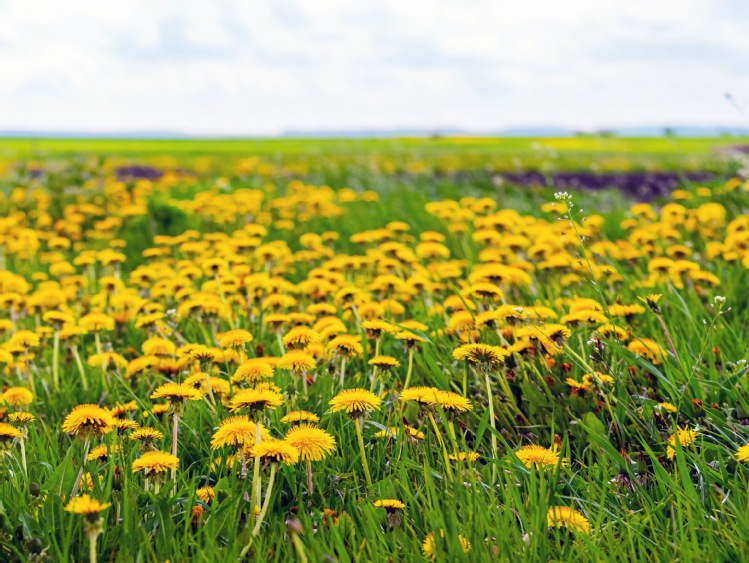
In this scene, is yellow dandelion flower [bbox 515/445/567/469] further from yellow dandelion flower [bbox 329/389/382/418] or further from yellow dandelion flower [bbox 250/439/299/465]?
yellow dandelion flower [bbox 250/439/299/465]

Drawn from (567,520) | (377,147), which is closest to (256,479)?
(567,520)

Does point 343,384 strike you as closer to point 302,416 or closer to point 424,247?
point 302,416

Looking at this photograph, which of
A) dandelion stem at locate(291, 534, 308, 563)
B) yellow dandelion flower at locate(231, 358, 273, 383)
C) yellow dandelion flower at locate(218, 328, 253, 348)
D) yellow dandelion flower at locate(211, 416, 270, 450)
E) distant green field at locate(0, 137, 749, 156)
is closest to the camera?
dandelion stem at locate(291, 534, 308, 563)

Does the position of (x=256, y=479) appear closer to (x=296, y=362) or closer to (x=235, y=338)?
(x=296, y=362)

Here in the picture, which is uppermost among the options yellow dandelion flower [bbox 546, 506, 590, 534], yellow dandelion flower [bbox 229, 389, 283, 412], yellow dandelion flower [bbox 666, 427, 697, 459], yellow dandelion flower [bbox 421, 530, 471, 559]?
yellow dandelion flower [bbox 229, 389, 283, 412]

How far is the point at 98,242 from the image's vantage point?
6.43 meters

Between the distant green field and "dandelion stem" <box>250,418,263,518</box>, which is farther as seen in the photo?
the distant green field

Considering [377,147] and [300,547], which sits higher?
[300,547]

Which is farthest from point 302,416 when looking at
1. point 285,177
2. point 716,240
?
point 285,177

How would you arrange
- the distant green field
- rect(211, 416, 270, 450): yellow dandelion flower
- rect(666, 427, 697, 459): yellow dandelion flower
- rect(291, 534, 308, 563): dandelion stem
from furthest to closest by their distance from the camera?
1. the distant green field
2. rect(666, 427, 697, 459): yellow dandelion flower
3. rect(211, 416, 270, 450): yellow dandelion flower
4. rect(291, 534, 308, 563): dandelion stem

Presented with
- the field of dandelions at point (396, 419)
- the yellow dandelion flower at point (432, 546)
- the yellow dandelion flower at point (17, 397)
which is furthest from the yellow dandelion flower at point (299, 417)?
the yellow dandelion flower at point (17, 397)

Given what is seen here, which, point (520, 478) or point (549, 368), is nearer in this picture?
point (520, 478)

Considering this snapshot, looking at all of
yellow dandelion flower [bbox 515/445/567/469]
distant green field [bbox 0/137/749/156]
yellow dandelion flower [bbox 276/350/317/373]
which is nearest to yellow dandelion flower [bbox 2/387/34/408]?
yellow dandelion flower [bbox 276/350/317/373]

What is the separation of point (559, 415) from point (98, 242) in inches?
206
